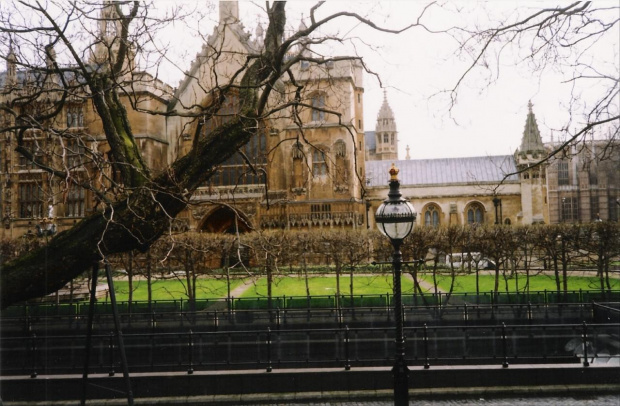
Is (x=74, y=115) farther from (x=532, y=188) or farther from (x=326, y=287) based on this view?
(x=532, y=188)

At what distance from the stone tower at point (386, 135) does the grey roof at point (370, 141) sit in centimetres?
283

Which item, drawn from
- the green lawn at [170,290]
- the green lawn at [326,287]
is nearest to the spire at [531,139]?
the green lawn at [326,287]

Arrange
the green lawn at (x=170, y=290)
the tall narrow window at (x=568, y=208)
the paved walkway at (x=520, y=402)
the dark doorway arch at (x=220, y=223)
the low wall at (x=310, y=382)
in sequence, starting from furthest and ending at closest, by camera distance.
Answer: the tall narrow window at (x=568, y=208), the dark doorway arch at (x=220, y=223), the green lawn at (x=170, y=290), the low wall at (x=310, y=382), the paved walkway at (x=520, y=402)

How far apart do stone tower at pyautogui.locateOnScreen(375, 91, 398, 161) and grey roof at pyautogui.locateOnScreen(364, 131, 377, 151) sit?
2831mm

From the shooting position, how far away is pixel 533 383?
11.0 metres

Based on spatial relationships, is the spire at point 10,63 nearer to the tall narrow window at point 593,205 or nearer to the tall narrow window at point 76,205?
the tall narrow window at point 76,205

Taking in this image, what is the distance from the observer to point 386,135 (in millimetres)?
94625

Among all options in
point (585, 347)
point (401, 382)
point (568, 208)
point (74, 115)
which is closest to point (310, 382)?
point (401, 382)

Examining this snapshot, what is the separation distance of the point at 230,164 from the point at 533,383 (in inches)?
1258

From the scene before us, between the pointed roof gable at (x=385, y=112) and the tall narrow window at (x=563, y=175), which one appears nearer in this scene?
the tall narrow window at (x=563, y=175)

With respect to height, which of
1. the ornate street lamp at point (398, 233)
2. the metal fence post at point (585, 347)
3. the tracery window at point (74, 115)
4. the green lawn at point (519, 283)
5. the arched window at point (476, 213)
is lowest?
the green lawn at point (519, 283)

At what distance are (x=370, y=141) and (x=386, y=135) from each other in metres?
9.27

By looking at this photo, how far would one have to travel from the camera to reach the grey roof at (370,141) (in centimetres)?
9944

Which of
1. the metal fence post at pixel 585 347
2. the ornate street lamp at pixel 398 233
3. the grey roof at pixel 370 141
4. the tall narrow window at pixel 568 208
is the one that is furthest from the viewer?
the grey roof at pixel 370 141
